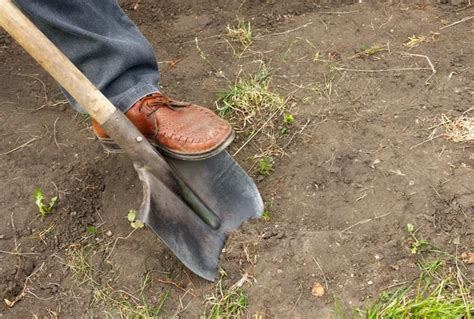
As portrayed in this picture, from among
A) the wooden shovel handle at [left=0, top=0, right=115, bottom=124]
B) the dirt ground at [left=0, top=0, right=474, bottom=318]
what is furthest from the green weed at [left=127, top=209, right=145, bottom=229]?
the wooden shovel handle at [left=0, top=0, right=115, bottom=124]

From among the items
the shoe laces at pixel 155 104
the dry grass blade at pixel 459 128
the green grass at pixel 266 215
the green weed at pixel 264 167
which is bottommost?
the dry grass blade at pixel 459 128

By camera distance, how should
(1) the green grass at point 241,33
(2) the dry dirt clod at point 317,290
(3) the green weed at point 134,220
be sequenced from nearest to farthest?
(2) the dry dirt clod at point 317,290
(3) the green weed at point 134,220
(1) the green grass at point 241,33

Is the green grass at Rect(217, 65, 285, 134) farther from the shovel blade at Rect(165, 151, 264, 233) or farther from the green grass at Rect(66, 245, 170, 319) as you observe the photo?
the green grass at Rect(66, 245, 170, 319)

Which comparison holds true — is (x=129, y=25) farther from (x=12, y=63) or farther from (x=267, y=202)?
(x=12, y=63)

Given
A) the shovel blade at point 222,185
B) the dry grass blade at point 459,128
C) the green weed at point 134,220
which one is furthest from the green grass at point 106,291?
the dry grass blade at point 459,128

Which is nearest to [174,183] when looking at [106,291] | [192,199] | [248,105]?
[192,199]

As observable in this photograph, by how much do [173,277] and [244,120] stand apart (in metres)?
0.71

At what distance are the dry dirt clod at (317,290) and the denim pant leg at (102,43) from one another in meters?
0.88

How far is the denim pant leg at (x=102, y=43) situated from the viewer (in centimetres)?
186

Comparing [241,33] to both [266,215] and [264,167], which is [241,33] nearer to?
[264,167]

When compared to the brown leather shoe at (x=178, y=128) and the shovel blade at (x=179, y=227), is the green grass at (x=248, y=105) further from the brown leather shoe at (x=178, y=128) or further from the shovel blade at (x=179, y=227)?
the shovel blade at (x=179, y=227)

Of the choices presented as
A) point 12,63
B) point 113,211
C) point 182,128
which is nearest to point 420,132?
point 182,128

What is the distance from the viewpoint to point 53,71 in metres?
1.73

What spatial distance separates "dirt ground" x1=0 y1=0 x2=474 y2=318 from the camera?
1872mm
